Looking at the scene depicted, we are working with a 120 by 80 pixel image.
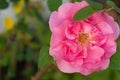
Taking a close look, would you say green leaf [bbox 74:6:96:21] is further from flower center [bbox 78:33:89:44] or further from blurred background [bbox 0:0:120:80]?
blurred background [bbox 0:0:120:80]

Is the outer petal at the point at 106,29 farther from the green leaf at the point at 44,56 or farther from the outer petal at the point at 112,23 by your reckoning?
the green leaf at the point at 44,56

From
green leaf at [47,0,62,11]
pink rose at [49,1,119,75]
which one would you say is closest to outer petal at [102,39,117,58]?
pink rose at [49,1,119,75]

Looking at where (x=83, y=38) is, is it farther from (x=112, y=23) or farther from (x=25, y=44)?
(x=25, y=44)

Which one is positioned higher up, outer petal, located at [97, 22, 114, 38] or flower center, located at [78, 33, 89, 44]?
outer petal, located at [97, 22, 114, 38]

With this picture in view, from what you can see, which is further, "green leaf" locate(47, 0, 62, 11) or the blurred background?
the blurred background

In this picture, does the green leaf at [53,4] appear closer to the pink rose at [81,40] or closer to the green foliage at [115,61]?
the pink rose at [81,40]

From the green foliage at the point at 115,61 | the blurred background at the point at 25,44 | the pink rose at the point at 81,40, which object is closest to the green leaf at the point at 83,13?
the pink rose at the point at 81,40

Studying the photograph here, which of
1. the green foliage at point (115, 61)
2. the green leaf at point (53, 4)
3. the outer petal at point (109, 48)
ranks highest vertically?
the green leaf at point (53, 4)

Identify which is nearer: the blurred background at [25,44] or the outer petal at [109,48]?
the outer petal at [109,48]

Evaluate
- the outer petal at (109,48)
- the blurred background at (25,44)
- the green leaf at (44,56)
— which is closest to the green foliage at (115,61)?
the outer petal at (109,48)

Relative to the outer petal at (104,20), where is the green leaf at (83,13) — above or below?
above
